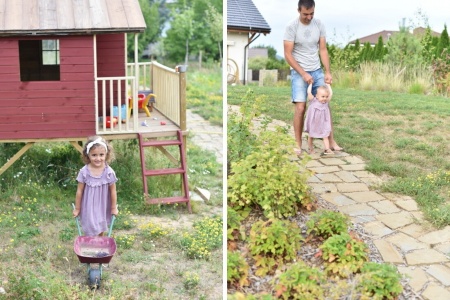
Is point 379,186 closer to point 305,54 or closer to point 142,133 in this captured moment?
point 305,54

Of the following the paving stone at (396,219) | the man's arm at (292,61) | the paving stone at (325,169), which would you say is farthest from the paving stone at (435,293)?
the man's arm at (292,61)

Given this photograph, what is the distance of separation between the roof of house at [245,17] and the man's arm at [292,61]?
531mm

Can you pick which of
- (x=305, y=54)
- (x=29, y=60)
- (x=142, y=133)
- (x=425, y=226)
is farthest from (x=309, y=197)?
(x=29, y=60)

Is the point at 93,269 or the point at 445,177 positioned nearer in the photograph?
the point at 93,269

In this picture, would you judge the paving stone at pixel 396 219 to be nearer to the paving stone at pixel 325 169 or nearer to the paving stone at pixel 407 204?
the paving stone at pixel 407 204

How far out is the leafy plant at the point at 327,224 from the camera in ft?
14.6

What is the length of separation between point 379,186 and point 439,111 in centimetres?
342

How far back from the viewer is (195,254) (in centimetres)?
627

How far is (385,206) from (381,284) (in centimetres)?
147

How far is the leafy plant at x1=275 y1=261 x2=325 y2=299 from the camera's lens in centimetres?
373

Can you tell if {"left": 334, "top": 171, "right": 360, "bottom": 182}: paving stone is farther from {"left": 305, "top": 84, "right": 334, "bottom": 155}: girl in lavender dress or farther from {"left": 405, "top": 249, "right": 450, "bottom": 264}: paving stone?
{"left": 405, "top": 249, "right": 450, "bottom": 264}: paving stone

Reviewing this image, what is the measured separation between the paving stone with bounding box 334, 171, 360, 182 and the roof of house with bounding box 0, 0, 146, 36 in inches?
106

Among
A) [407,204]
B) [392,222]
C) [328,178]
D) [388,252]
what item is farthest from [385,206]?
[388,252]

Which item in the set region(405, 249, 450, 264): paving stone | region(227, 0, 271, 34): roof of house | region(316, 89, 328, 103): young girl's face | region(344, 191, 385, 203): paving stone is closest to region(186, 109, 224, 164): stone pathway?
region(316, 89, 328, 103): young girl's face
